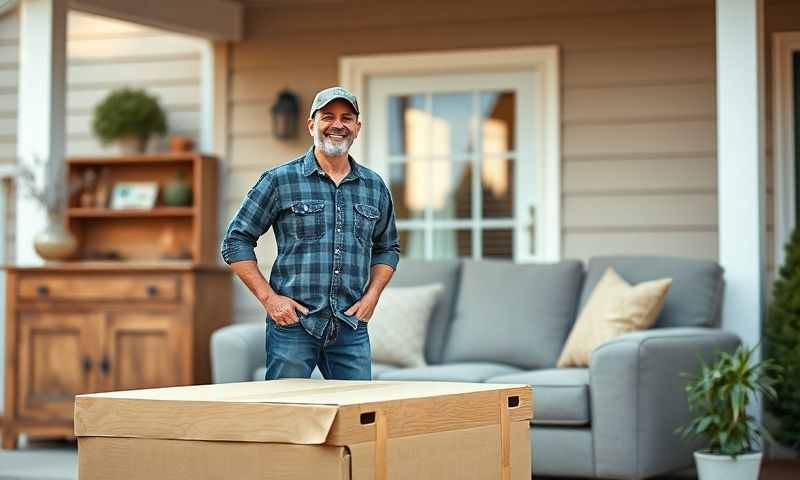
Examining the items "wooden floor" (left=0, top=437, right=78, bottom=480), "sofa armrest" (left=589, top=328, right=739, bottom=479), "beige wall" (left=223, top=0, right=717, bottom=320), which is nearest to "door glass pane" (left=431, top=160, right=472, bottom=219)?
"beige wall" (left=223, top=0, right=717, bottom=320)

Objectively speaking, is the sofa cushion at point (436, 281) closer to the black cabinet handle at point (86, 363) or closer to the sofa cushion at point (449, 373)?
the sofa cushion at point (449, 373)

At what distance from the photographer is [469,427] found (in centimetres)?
251

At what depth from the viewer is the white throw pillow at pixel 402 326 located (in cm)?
521

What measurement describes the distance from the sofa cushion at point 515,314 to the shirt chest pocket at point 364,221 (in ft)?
7.15

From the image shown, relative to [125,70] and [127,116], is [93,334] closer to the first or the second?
[127,116]

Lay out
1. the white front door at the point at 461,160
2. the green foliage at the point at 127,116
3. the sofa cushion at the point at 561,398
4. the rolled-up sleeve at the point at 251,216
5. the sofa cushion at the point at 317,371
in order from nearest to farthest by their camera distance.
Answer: the rolled-up sleeve at the point at 251,216 < the sofa cushion at the point at 561,398 < the sofa cushion at the point at 317,371 < the white front door at the point at 461,160 < the green foliage at the point at 127,116

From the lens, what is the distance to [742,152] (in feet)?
16.0

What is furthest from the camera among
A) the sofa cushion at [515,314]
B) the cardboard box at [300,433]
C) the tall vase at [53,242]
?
the tall vase at [53,242]

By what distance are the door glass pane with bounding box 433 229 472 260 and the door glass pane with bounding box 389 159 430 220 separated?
0.15 m

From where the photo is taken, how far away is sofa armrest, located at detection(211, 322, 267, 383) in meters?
5.11

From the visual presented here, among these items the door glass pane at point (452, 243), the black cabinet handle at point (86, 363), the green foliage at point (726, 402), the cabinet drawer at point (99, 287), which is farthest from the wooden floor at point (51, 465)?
the door glass pane at point (452, 243)

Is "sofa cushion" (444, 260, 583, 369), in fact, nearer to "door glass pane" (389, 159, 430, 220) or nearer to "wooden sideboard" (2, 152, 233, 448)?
"door glass pane" (389, 159, 430, 220)

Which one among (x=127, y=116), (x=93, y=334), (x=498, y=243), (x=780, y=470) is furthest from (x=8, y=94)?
(x=780, y=470)

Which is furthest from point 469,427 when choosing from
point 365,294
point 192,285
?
point 192,285
